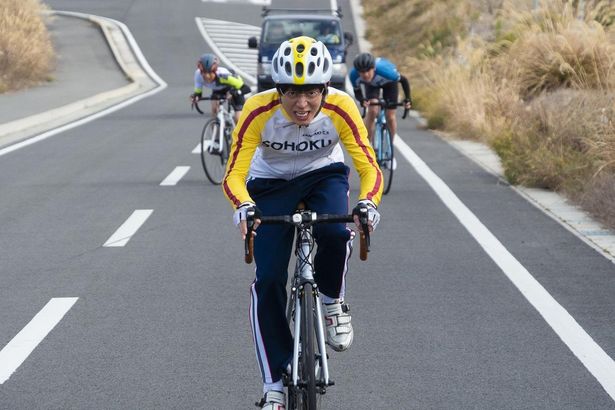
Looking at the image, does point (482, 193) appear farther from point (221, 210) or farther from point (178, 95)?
point (178, 95)

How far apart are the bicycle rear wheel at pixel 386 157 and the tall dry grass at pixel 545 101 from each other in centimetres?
155

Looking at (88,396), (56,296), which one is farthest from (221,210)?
(88,396)

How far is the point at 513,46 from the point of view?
811 inches

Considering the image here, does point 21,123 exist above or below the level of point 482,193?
below

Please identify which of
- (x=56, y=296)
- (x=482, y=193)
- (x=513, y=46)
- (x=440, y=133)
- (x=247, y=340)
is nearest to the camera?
(x=247, y=340)

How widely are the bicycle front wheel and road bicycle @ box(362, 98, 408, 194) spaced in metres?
1.87

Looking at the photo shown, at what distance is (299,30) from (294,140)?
24.3 meters

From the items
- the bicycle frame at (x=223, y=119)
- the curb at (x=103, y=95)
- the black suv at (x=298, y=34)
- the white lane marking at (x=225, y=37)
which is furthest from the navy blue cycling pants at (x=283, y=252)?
the white lane marking at (x=225, y=37)

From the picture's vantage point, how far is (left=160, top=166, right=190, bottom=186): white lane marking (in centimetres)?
1448

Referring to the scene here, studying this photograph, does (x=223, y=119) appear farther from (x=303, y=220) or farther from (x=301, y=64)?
(x=303, y=220)

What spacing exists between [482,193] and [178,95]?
22.0 metres

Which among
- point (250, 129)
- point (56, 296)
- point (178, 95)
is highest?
point (250, 129)

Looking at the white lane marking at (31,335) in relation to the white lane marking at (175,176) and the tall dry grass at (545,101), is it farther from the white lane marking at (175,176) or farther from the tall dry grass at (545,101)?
the white lane marking at (175,176)

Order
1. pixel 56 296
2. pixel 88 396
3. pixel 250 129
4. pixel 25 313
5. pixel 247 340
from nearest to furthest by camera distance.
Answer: pixel 250 129 → pixel 88 396 → pixel 247 340 → pixel 25 313 → pixel 56 296
